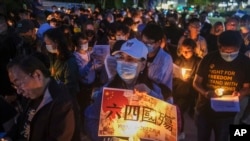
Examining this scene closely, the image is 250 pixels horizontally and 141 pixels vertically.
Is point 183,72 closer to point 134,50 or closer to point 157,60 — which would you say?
point 157,60

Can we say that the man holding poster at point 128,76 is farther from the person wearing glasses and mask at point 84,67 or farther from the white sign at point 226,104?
the person wearing glasses and mask at point 84,67

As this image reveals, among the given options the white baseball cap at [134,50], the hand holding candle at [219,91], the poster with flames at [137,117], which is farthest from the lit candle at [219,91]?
the poster with flames at [137,117]

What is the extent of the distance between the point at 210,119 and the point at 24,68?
10.0 feet

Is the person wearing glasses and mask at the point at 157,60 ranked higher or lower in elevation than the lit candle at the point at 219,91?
higher

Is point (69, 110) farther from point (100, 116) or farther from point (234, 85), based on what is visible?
point (234, 85)

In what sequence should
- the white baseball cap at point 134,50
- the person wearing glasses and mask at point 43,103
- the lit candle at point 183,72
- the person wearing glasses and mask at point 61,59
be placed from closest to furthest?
the person wearing glasses and mask at point 43,103 → the white baseball cap at point 134,50 → the person wearing glasses and mask at point 61,59 → the lit candle at point 183,72

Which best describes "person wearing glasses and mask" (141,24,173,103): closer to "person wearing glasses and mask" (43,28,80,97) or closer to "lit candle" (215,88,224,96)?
"lit candle" (215,88,224,96)

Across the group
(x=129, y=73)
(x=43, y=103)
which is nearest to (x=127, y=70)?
(x=129, y=73)

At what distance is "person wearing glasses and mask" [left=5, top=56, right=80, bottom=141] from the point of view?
3180 millimetres

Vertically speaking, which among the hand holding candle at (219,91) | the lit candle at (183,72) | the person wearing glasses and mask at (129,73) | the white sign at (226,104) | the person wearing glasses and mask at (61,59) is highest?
the person wearing glasses and mask at (129,73)

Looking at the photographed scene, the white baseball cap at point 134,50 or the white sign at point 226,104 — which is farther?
the white sign at point 226,104

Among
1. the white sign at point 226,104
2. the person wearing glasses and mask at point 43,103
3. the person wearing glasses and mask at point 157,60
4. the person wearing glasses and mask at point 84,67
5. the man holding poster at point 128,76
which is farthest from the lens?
the person wearing glasses and mask at point 84,67

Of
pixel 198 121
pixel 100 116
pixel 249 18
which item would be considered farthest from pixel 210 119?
pixel 249 18

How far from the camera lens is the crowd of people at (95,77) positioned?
324 cm
